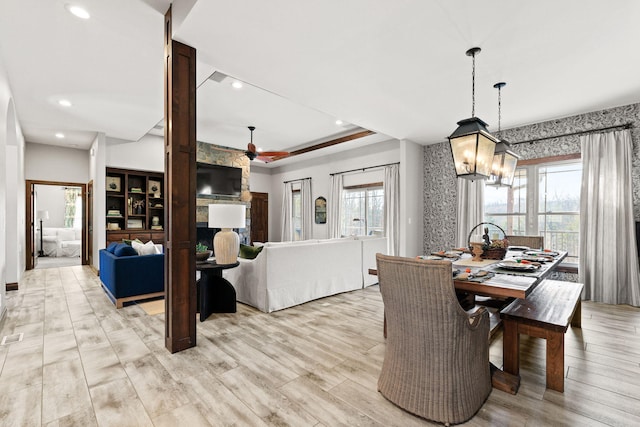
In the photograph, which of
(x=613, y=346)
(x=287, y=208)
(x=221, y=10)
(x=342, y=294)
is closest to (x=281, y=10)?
(x=221, y=10)

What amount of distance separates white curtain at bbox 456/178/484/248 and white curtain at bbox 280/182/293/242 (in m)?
4.68

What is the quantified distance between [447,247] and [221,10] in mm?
5121

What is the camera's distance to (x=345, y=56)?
285 cm

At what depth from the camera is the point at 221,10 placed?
7.27ft

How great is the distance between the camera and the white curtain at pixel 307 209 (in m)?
8.07

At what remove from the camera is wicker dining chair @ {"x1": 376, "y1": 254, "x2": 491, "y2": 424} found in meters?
1.55

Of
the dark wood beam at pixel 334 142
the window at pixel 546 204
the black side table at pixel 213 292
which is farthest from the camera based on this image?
the dark wood beam at pixel 334 142

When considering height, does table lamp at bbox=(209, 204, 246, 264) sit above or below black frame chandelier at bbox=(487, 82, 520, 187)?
below

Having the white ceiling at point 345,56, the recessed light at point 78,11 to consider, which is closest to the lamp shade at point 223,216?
the white ceiling at point 345,56

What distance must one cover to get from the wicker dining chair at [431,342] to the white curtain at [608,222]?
146 inches

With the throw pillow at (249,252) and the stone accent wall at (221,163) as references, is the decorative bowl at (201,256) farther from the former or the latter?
the stone accent wall at (221,163)

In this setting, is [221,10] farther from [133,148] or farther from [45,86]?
[133,148]

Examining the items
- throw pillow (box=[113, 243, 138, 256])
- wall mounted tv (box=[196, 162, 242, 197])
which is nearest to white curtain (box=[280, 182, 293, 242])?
wall mounted tv (box=[196, 162, 242, 197])

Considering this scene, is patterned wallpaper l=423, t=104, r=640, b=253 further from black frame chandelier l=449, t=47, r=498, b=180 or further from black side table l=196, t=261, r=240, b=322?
black side table l=196, t=261, r=240, b=322
